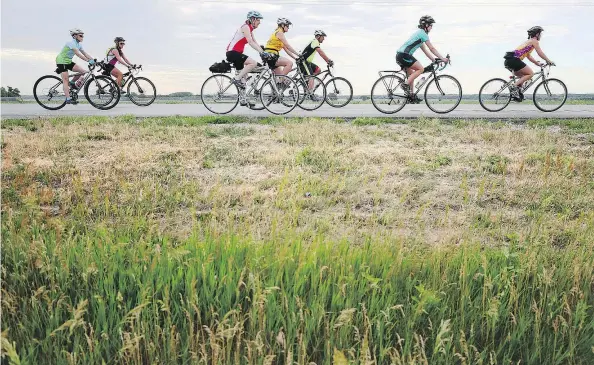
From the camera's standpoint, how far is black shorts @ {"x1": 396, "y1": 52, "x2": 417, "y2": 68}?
1339cm

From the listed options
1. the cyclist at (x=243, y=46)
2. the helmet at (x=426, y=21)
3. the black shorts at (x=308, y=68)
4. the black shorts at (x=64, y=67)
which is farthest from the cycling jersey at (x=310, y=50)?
the black shorts at (x=64, y=67)

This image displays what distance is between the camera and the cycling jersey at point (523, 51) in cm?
1419

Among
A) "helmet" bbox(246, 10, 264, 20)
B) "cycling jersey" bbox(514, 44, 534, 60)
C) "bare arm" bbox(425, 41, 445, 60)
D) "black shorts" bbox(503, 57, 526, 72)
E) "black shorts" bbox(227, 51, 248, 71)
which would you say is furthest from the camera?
"black shorts" bbox(503, 57, 526, 72)

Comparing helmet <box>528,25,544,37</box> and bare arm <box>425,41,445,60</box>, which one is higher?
helmet <box>528,25,544,37</box>

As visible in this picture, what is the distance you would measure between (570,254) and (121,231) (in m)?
3.60

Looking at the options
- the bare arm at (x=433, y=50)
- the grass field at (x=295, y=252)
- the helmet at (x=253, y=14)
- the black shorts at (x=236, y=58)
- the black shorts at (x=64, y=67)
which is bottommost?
the grass field at (x=295, y=252)

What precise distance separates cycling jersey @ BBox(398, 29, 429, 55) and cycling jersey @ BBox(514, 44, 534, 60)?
2.91m

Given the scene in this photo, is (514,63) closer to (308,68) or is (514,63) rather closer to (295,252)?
(308,68)

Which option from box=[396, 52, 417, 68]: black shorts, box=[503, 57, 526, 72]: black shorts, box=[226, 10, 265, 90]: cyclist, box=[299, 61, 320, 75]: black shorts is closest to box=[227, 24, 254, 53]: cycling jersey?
box=[226, 10, 265, 90]: cyclist

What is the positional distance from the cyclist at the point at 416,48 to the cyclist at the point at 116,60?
7846 mm

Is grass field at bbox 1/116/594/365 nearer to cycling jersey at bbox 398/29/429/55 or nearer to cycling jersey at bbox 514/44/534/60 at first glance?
cycling jersey at bbox 398/29/429/55

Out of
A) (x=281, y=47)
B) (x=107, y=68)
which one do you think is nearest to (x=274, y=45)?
(x=281, y=47)

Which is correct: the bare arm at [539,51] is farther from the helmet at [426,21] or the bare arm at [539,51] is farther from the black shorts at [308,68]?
the black shorts at [308,68]

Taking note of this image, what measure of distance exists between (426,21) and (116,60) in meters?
8.72
